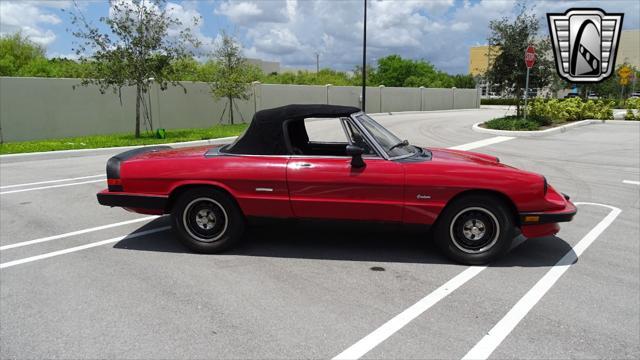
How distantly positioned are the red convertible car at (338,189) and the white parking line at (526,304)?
0.38 m

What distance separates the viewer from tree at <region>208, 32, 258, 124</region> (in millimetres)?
20922

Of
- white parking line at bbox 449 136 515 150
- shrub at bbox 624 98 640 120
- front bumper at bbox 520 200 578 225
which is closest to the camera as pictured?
front bumper at bbox 520 200 578 225

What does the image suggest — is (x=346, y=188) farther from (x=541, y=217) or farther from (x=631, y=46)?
(x=631, y=46)

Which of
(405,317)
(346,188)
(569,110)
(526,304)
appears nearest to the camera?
(405,317)

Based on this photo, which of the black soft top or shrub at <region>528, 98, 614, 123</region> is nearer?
the black soft top

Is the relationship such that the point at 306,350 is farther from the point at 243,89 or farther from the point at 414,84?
the point at 414,84

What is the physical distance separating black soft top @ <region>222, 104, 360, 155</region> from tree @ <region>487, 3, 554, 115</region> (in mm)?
16169

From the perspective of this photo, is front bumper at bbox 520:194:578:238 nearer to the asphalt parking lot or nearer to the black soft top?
the asphalt parking lot

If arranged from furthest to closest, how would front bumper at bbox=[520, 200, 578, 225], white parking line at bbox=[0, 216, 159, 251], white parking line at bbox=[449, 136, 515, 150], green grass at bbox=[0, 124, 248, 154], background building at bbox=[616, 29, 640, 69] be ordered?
background building at bbox=[616, 29, 640, 69] → white parking line at bbox=[449, 136, 515, 150] → green grass at bbox=[0, 124, 248, 154] → white parking line at bbox=[0, 216, 159, 251] → front bumper at bbox=[520, 200, 578, 225]

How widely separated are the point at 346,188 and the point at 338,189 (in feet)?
0.25

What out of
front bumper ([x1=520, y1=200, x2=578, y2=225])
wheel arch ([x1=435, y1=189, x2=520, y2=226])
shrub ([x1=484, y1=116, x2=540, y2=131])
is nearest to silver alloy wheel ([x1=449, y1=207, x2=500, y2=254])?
wheel arch ([x1=435, y1=189, x2=520, y2=226])

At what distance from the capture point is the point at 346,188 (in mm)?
4289

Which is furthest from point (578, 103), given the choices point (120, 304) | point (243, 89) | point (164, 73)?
point (120, 304)

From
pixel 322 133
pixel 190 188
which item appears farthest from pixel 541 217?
pixel 190 188
